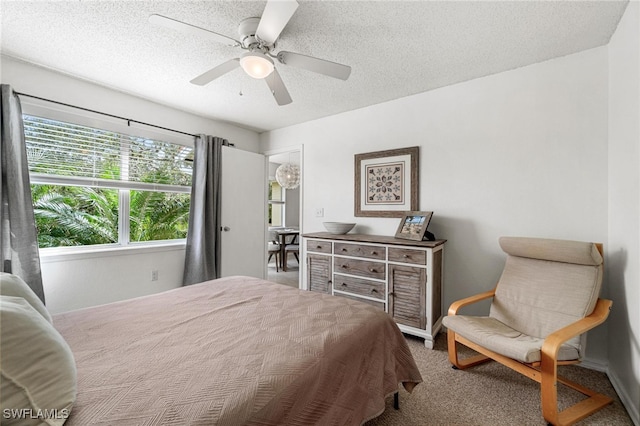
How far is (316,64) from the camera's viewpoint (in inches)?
71.2

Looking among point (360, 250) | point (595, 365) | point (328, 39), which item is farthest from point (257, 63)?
point (595, 365)

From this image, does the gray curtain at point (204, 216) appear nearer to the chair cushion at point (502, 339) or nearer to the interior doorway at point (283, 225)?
the interior doorway at point (283, 225)

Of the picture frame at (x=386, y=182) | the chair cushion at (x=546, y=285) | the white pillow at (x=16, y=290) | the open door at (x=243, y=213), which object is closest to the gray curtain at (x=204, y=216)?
the open door at (x=243, y=213)

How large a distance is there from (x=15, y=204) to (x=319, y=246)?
265 centimetres

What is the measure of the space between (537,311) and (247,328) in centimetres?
205

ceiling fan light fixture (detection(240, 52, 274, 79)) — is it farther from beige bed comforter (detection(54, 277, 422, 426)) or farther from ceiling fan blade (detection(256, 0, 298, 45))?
beige bed comforter (detection(54, 277, 422, 426))

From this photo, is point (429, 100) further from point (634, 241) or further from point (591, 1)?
point (634, 241)

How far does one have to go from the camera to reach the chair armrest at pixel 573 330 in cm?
153

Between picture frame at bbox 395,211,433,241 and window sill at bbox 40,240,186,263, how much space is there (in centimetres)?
266

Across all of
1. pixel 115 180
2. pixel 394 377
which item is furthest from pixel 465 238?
pixel 115 180

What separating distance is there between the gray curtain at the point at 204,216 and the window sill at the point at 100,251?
9.9 inches

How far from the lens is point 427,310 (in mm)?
2469

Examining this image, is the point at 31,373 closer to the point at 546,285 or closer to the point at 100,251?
the point at 100,251

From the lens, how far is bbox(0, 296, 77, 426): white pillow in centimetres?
66
